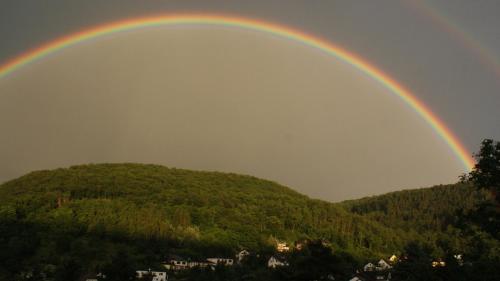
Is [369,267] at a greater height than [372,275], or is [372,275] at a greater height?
[369,267]

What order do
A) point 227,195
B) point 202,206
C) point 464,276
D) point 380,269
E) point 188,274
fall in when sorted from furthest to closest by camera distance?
point 227,195, point 202,206, point 380,269, point 188,274, point 464,276

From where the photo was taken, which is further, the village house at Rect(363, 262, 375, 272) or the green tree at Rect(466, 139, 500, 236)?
the village house at Rect(363, 262, 375, 272)

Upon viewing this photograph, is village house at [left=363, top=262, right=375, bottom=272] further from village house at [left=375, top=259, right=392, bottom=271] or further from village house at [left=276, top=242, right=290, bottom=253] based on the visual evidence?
village house at [left=276, top=242, right=290, bottom=253]

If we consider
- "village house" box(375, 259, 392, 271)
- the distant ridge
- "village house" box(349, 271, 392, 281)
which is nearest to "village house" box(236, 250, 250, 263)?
the distant ridge

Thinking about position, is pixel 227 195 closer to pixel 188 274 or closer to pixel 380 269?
pixel 380 269

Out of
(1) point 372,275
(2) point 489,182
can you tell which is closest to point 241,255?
(1) point 372,275

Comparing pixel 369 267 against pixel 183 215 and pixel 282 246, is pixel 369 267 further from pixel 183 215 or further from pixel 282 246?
pixel 183 215

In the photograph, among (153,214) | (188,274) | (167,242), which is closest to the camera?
(188,274)

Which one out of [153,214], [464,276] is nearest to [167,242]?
[153,214]
